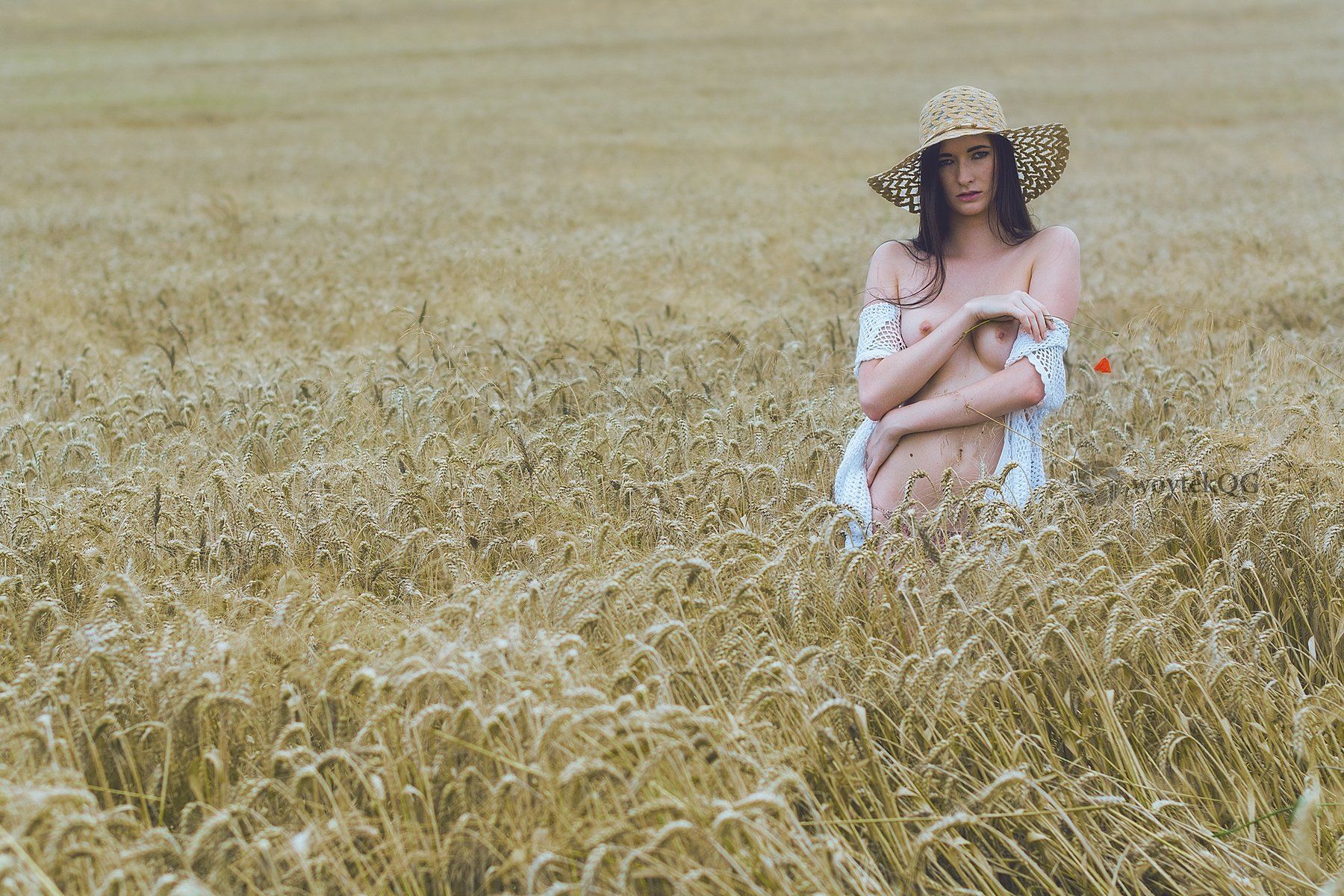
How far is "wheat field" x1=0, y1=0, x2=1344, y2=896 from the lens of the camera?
6.97 feet

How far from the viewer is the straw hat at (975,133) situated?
142 inches

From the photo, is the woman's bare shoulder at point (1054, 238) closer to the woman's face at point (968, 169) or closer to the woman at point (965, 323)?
the woman at point (965, 323)

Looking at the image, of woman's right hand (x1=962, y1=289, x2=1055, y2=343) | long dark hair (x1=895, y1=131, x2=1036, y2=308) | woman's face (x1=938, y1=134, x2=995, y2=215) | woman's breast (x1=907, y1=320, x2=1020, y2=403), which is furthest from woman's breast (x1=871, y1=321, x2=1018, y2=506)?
woman's face (x1=938, y1=134, x2=995, y2=215)

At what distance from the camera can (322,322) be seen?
7.37 m

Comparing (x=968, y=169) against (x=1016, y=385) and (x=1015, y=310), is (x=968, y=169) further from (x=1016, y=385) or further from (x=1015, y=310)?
(x=1016, y=385)

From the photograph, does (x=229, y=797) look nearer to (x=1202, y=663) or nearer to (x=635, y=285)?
(x=1202, y=663)

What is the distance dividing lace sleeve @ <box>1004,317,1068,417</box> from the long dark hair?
374 millimetres

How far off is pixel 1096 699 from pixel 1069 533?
768 millimetres

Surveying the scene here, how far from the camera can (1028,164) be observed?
395 centimetres

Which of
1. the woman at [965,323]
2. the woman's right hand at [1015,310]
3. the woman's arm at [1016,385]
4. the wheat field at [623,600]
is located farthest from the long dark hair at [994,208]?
the wheat field at [623,600]

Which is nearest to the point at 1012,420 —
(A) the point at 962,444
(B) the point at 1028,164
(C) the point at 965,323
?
(A) the point at 962,444

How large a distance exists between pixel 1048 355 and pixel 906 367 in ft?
1.36

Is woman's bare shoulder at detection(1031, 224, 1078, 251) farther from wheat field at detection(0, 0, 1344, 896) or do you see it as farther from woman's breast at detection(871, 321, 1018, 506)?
wheat field at detection(0, 0, 1344, 896)

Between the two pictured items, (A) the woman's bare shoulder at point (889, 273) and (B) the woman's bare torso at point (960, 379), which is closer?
(B) the woman's bare torso at point (960, 379)
